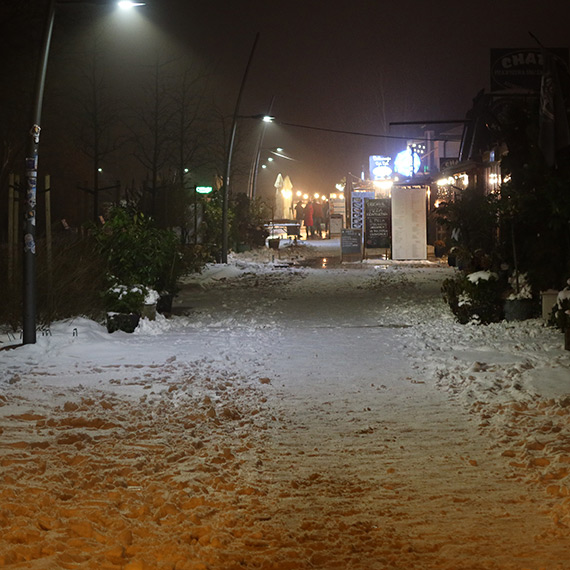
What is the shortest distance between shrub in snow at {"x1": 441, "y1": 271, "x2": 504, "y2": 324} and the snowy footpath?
665 millimetres

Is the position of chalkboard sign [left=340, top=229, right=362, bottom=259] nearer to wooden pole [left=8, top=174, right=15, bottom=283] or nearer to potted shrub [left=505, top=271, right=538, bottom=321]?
potted shrub [left=505, top=271, right=538, bottom=321]

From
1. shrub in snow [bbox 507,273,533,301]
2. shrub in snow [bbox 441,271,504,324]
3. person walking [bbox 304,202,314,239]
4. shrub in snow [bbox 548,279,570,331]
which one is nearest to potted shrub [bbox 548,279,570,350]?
shrub in snow [bbox 548,279,570,331]

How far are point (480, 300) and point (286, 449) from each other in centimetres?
735

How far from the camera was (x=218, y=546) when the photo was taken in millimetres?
4211

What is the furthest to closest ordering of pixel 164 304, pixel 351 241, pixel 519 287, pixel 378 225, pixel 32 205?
1. pixel 351 241
2. pixel 378 225
3. pixel 164 304
4. pixel 519 287
5. pixel 32 205

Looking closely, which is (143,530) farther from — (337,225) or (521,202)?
(337,225)

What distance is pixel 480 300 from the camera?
12.6 m

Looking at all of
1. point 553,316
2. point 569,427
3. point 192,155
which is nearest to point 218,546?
point 569,427

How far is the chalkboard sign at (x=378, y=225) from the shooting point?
2880 centimetres

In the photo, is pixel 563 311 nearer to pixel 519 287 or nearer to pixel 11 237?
pixel 519 287

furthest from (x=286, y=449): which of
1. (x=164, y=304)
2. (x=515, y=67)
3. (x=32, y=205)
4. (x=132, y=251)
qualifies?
(x=515, y=67)

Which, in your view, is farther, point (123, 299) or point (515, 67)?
point (515, 67)

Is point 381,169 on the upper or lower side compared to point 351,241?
upper

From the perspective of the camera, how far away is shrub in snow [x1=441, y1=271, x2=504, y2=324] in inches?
497
